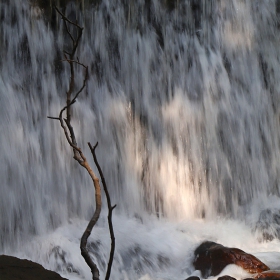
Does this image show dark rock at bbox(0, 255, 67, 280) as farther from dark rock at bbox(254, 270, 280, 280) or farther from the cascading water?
dark rock at bbox(254, 270, 280, 280)

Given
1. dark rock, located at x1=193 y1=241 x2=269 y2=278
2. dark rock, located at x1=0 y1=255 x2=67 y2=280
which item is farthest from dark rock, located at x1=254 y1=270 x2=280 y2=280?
dark rock, located at x1=0 y1=255 x2=67 y2=280

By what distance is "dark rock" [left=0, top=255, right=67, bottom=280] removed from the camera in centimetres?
286

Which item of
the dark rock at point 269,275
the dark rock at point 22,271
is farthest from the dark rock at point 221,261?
the dark rock at point 22,271

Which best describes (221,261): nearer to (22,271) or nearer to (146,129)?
(22,271)

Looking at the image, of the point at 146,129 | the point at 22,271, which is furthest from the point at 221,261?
the point at 146,129

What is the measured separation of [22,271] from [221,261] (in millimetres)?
1940

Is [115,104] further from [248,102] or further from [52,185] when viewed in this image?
[248,102]

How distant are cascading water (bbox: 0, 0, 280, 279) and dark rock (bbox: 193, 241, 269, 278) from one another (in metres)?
0.21

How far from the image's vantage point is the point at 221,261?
4371 millimetres

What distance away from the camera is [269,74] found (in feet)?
26.0

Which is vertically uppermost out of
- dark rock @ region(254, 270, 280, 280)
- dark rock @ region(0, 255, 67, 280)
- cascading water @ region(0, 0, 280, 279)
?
cascading water @ region(0, 0, 280, 279)

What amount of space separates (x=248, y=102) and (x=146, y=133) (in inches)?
68.9

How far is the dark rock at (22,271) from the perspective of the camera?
286 cm

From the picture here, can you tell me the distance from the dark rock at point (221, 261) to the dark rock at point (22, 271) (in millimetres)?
1774
